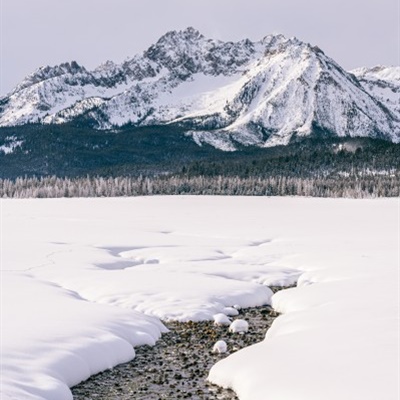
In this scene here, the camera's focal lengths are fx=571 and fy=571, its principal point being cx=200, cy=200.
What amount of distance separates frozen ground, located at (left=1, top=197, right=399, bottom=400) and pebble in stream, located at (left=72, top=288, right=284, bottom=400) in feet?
1.75

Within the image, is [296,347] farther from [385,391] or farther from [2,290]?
[2,290]

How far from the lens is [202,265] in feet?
154

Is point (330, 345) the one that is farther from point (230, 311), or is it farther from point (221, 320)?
point (230, 311)

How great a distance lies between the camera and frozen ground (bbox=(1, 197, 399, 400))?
18.1 metres

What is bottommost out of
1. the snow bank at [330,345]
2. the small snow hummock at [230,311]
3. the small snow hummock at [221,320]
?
the small snow hummock at [230,311]

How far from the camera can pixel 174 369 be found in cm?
2302

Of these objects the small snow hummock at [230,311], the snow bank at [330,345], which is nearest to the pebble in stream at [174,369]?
the snow bank at [330,345]

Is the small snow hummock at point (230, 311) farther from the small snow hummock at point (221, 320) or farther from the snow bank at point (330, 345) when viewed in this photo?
the snow bank at point (330, 345)

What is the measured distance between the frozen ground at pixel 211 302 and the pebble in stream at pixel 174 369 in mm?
533

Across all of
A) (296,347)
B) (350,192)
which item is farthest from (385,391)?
(350,192)

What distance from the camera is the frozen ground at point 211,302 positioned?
1809cm

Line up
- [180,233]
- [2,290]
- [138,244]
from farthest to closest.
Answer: [180,233]
[138,244]
[2,290]

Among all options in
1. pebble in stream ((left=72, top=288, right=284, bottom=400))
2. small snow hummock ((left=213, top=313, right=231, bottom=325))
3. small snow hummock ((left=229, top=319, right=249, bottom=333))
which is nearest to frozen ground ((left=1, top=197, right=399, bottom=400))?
pebble in stream ((left=72, top=288, right=284, bottom=400))

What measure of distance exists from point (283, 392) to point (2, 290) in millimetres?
20839
